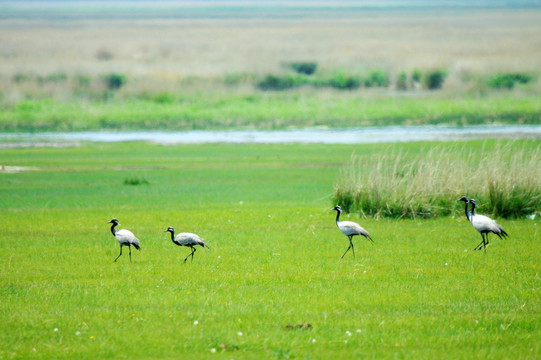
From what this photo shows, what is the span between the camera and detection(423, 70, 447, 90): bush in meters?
80.6

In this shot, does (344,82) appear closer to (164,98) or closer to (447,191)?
(164,98)

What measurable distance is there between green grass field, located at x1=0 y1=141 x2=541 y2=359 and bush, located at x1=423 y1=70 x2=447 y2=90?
2184 inches

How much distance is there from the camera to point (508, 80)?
78.7m

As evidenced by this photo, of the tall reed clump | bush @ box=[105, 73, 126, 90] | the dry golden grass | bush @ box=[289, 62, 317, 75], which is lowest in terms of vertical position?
the dry golden grass

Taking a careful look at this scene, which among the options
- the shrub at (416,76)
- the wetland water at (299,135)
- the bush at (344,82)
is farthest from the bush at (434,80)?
the wetland water at (299,135)

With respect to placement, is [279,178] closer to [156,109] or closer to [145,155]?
[145,155]

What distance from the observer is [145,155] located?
45.1m

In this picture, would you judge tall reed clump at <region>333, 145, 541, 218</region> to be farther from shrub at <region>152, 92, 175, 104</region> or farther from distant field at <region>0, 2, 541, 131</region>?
shrub at <region>152, 92, 175, 104</region>

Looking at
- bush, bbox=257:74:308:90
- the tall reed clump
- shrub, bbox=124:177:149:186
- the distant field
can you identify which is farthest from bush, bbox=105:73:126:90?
the tall reed clump

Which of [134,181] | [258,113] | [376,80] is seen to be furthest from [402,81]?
[134,181]

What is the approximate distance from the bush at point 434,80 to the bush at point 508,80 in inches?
198

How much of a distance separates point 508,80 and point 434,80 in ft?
23.4

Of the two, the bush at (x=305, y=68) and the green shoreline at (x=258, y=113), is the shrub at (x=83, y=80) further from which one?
the bush at (x=305, y=68)

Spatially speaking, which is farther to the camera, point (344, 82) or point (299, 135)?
point (344, 82)
